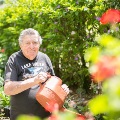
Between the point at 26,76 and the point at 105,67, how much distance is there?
207 centimetres

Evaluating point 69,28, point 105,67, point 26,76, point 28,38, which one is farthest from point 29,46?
point 69,28

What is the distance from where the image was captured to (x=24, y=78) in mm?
2779

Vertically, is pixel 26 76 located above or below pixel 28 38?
below

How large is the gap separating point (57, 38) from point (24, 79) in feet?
11.2

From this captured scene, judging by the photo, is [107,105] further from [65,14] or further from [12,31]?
[12,31]

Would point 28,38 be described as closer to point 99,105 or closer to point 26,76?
point 26,76

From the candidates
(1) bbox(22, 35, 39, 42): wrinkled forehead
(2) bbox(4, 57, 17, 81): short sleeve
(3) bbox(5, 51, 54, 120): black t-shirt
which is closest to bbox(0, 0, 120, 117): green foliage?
(1) bbox(22, 35, 39, 42): wrinkled forehead

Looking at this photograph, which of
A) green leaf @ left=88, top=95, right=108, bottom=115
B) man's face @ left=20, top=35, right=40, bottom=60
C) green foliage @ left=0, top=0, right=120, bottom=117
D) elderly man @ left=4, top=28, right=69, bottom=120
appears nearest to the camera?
green leaf @ left=88, top=95, right=108, bottom=115

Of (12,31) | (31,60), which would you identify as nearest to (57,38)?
(12,31)

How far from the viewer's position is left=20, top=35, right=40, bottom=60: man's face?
2.84 m

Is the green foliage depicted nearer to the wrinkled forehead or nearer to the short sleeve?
the wrinkled forehead

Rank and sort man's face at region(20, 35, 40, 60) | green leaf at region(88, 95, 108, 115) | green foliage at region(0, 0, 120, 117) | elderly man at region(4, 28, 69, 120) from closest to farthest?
green leaf at region(88, 95, 108, 115), elderly man at region(4, 28, 69, 120), man's face at region(20, 35, 40, 60), green foliage at region(0, 0, 120, 117)

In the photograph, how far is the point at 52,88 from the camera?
2.61m

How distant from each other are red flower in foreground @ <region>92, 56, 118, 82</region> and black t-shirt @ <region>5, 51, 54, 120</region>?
6.59 feet
